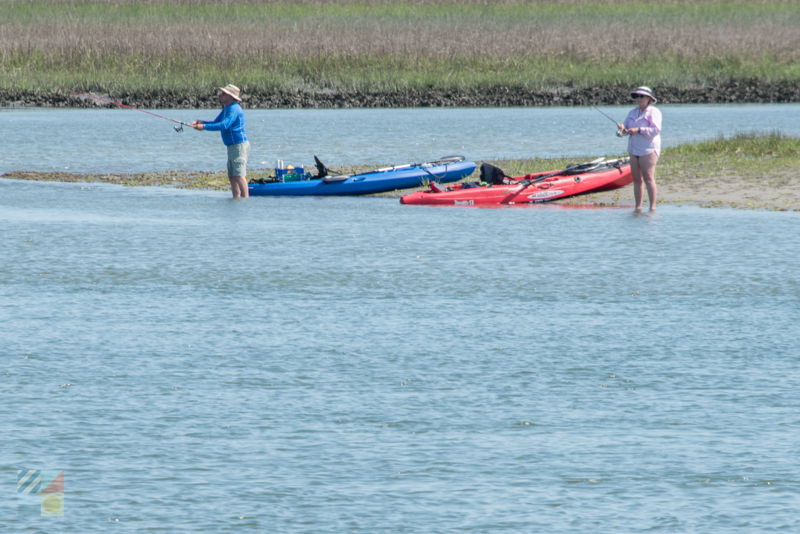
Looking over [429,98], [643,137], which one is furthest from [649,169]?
[429,98]

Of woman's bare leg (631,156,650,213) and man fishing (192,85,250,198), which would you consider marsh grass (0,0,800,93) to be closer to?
man fishing (192,85,250,198)

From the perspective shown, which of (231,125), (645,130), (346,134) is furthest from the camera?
(346,134)

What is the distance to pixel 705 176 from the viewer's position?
1884 cm

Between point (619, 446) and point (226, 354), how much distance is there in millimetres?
3026

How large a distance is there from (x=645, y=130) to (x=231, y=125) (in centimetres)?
592

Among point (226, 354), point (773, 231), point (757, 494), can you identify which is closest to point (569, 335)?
point (226, 354)

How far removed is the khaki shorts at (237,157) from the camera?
56.2ft

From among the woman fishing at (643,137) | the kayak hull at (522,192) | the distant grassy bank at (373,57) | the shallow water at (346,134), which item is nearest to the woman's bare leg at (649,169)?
the woman fishing at (643,137)

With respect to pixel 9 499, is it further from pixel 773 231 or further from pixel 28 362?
pixel 773 231

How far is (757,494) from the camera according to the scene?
525 cm

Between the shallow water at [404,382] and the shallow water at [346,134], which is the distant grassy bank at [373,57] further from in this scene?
the shallow water at [404,382]

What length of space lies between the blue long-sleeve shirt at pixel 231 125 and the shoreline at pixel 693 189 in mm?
2612

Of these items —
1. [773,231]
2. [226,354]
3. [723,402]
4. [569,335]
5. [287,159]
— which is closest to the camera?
[723,402]

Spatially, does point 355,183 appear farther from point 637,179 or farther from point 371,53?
point 371,53
